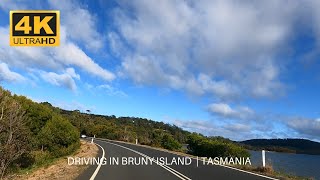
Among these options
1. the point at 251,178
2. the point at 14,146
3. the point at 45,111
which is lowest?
the point at 251,178

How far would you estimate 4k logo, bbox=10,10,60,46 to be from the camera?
531 inches

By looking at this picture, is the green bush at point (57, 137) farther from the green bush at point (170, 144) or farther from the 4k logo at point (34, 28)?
the 4k logo at point (34, 28)

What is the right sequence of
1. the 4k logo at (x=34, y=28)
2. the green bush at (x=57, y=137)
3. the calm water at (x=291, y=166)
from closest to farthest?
the 4k logo at (x=34, y=28)
the calm water at (x=291, y=166)
the green bush at (x=57, y=137)

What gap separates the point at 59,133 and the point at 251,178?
30.7m

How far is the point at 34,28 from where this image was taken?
13.8 metres

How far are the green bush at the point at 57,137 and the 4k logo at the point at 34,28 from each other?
28.3 m

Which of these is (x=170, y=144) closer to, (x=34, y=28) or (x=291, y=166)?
(x=291, y=166)

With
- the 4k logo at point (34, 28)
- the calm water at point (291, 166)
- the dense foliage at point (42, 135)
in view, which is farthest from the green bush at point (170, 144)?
the 4k logo at point (34, 28)

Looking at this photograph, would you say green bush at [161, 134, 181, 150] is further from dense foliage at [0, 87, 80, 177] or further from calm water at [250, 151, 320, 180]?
dense foliage at [0, 87, 80, 177]

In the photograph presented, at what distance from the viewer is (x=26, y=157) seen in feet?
111

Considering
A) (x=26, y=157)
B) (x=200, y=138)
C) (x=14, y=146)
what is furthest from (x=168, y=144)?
(x=14, y=146)

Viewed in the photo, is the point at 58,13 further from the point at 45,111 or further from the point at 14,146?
the point at 45,111

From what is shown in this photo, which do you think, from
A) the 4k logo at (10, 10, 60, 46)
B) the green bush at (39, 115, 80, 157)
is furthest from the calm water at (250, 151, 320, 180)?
the green bush at (39, 115, 80, 157)

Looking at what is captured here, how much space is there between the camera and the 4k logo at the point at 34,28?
13484mm
